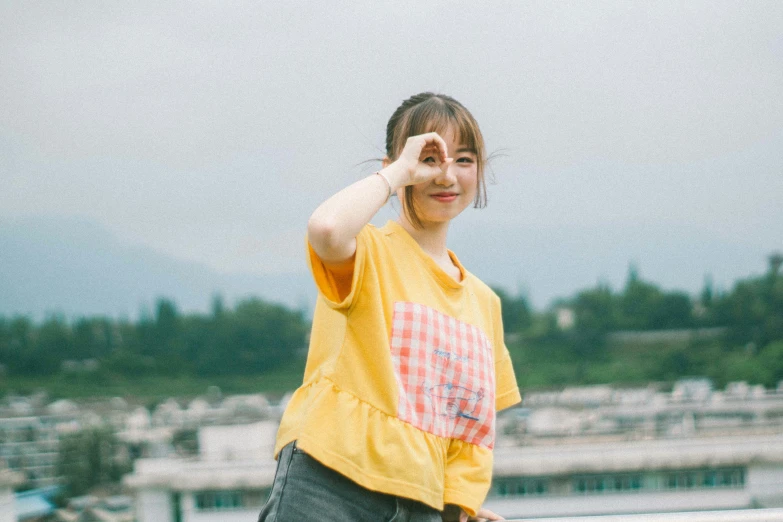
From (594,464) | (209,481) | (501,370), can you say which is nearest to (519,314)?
(594,464)

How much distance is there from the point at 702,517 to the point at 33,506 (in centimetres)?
333

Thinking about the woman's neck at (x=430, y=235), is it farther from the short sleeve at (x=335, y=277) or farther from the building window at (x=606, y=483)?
the building window at (x=606, y=483)

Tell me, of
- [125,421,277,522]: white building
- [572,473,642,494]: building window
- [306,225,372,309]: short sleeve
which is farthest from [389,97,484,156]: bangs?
[572,473,642,494]: building window

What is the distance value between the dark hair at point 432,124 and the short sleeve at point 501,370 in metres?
0.16

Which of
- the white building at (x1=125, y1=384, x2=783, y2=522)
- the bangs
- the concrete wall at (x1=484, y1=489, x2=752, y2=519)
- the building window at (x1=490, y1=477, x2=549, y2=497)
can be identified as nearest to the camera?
the bangs

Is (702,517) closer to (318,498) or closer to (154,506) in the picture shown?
(318,498)

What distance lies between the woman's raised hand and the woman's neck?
7 cm

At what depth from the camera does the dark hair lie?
2.39ft

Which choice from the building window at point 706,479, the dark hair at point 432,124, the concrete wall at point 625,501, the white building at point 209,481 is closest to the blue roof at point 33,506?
the white building at point 209,481

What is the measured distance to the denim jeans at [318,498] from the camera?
2.08 ft

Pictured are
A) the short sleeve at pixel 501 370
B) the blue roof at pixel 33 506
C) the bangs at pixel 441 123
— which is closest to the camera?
the bangs at pixel 441 123

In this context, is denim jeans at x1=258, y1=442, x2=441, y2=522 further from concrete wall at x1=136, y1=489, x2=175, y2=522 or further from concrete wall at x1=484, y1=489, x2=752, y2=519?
concrete wall at x1=484, y1=489, x2=752, y2=519

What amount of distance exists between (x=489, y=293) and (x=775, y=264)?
524cm

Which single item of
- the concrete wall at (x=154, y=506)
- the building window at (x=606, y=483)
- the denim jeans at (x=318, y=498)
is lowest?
the building window at (x=606, y=483)
